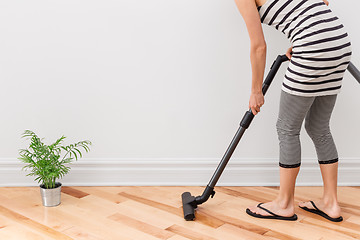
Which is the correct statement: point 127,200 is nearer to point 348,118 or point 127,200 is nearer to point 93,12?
point 93,12

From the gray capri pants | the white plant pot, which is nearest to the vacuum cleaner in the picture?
the gray capri pants

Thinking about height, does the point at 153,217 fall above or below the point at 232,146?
below

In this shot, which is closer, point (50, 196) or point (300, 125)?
point (300, 125)

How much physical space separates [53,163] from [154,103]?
57 centimetres

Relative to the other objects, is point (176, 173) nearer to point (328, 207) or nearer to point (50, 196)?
point (50, 196)

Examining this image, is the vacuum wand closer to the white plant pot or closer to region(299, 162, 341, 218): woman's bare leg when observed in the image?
region(299, 162, 341, 218): woman's bare leg

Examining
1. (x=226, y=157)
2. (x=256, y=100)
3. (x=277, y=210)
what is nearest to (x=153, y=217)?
(x=226, y=157)

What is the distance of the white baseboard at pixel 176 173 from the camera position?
2.16 metres

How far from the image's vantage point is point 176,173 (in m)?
2.18

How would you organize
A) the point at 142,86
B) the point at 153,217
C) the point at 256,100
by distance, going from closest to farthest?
the point at 256,100 < the point at 153,217 < the point at 142,86

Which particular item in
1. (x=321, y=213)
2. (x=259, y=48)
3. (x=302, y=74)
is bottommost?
(x=321, y=213)

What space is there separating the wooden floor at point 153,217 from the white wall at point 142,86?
13 centimetres

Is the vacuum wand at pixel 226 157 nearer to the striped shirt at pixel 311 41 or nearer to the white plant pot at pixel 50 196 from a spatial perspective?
the striped shirt at pixel 311 41

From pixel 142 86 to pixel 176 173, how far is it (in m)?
0.49
